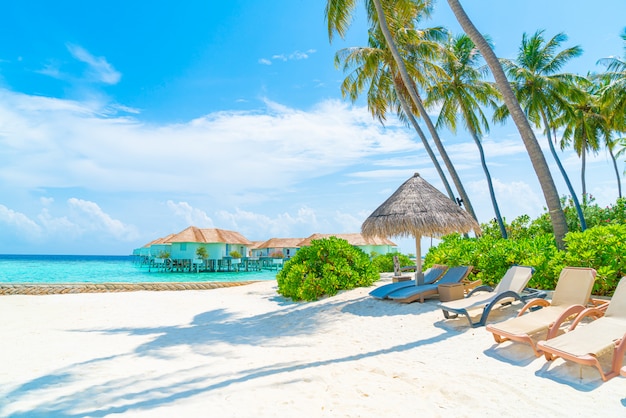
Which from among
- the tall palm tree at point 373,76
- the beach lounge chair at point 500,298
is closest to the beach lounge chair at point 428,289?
the beach lounge chair at point 500,298

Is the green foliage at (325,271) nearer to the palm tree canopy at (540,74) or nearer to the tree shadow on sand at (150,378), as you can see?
the tree shadow on sand at (150,378)

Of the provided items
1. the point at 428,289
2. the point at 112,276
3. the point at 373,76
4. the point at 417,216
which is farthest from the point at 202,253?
the point at 428,289

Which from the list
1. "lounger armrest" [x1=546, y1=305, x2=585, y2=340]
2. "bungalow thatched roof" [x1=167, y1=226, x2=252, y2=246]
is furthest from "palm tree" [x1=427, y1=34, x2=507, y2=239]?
"bungalow thatched roof" [x1=167, y1=226, x2=252, y2=246]

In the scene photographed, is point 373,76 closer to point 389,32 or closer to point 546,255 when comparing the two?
point 389,32

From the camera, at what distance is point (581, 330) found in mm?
4305

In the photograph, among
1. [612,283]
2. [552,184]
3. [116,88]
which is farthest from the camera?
[116,88]

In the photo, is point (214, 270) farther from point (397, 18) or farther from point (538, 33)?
point (538, 33)

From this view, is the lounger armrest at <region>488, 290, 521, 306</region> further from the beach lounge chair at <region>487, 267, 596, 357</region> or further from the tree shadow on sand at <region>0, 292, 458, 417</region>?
the tree shadow on sand at <region>0, 292, 458, 417</region>

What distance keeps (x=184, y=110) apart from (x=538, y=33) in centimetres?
1937

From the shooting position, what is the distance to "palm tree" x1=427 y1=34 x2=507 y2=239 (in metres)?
18.0

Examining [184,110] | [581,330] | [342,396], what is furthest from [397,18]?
[342,396]

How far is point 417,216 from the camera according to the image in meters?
8.70

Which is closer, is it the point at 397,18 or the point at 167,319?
the point at 167,319

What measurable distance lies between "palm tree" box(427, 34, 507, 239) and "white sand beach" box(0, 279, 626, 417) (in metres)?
12.8
